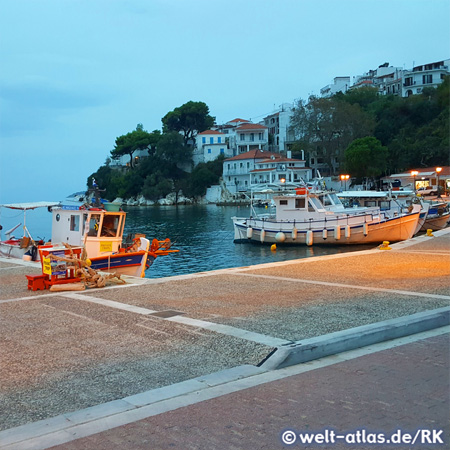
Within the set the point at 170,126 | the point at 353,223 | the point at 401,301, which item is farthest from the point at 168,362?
the point at 170,126

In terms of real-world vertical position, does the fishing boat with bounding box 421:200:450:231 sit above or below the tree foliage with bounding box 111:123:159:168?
below

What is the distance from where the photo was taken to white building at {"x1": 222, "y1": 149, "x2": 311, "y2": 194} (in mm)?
90812

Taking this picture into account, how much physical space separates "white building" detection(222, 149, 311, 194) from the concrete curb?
76887 mm

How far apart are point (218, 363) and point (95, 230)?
541 inches

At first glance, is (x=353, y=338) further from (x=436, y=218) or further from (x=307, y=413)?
(x=436, y=218)

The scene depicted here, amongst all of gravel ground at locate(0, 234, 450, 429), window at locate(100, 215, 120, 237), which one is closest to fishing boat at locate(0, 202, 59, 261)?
window at locate(100, 215, 120, 237)

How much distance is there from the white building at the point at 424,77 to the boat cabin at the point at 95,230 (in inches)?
3861

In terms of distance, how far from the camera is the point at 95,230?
1947cm

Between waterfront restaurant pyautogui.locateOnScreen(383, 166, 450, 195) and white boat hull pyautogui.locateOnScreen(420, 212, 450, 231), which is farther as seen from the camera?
waterfront restaurant pyautogui.locateOnScreen(383, 166, 450, 195)

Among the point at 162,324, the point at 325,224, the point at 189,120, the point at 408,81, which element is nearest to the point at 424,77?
the point at 408,81

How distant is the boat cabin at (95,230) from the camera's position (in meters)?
19.2

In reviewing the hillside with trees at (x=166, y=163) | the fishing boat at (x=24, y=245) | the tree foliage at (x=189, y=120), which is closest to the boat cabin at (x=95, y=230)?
the fishing boat at (x=24, y=245)

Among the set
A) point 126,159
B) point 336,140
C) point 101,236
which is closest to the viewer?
point 101,236

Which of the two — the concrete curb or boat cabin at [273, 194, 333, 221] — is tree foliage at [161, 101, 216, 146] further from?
the concrete curb
